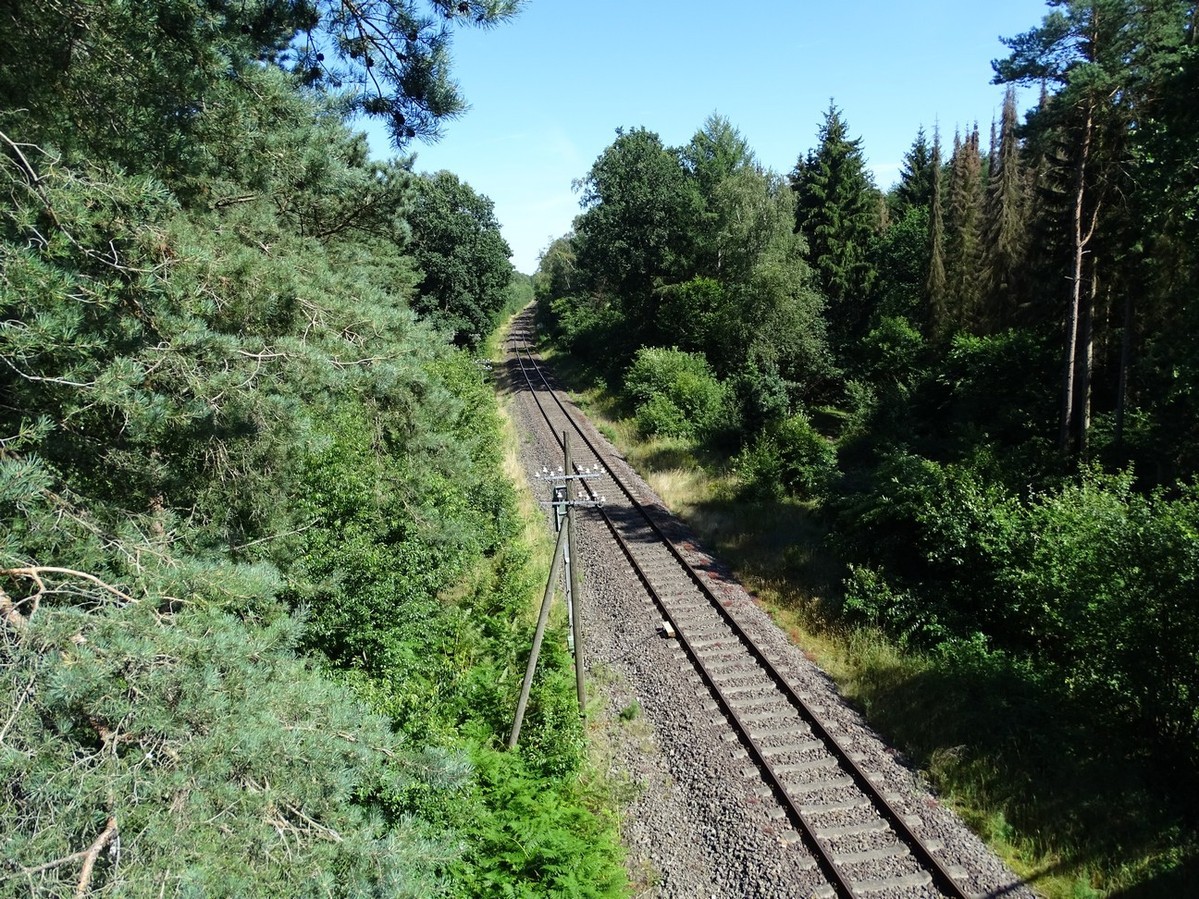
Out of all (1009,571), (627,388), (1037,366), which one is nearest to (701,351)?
(627,388)

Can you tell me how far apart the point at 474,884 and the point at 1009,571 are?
9.57 m

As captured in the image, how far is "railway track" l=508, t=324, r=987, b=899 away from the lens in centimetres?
749

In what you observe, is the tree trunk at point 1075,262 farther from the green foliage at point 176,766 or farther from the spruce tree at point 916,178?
the spruce tree at point 916,178

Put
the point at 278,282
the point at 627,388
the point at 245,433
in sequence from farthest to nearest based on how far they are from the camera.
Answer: the point at 627,388 → the point at 278,282 → the point at 245,433

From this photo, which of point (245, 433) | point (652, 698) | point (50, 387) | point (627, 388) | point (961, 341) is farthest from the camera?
→ point (627, 388)

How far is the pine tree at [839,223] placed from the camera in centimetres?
3797

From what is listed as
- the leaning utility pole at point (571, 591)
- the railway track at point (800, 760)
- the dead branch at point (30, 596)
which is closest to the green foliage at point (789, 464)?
the railway track at point (800, 760)

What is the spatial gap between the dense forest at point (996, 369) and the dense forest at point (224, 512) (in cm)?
705

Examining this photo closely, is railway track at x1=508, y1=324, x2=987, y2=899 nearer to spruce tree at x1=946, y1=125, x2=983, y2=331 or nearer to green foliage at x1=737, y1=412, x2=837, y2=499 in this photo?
green foliage at x1=737, y1=412, x2=837, y2=499

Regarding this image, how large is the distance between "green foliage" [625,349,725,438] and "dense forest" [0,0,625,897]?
1657cm

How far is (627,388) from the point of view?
1188 inches

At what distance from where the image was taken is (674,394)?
2845 centimetres

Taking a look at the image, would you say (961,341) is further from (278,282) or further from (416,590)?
(278,282)

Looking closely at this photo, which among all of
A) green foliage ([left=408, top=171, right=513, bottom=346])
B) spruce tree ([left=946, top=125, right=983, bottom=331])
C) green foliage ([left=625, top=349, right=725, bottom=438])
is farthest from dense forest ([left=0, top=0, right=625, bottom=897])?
spruce tree ([left=946, top=125, right=983, bottom=331])
